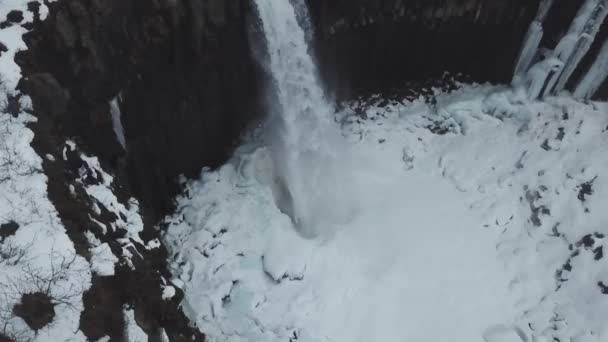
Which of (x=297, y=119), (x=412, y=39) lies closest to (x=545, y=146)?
(x=412, y=39)

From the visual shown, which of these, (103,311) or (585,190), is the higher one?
(103,311)

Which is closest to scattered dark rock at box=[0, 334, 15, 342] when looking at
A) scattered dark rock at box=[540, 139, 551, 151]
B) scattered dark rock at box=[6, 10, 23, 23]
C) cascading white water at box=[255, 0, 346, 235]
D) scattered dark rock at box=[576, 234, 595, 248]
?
scattered dark rock at box=[6, 10, 23, 23]

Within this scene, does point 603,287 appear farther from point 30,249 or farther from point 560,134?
point 30,249

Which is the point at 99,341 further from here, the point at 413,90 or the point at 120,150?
the point at 413,90

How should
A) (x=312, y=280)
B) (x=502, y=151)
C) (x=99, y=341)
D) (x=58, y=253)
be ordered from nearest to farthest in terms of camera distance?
1. (x=99, y=341)
2. (x=58, y=253)
3. (x=312, y=280)
4. (x=502, y=151)

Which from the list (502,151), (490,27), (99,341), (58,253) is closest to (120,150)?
(58,253)

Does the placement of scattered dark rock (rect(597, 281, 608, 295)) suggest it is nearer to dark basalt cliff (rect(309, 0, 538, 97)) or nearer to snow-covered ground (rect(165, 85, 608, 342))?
snow-covered ground (rect(165, 85, 608, 342))

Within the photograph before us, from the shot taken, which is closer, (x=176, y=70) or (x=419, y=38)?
(x=176, y=70)

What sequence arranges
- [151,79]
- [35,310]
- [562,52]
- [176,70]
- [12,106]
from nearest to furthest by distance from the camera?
[35,310] < [12,106] < [151,79] < [176,70] < [562,52]
